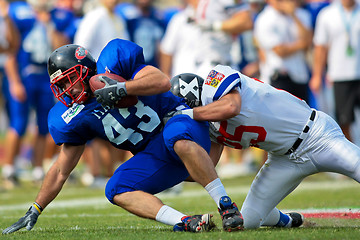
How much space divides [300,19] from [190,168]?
5.70 metres

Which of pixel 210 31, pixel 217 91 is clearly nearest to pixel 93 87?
pixel 217 91

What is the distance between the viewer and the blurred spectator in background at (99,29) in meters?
8.59

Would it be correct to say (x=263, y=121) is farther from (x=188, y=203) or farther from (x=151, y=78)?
(x=188, y=203)

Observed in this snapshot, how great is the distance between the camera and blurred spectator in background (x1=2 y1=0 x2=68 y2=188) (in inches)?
359

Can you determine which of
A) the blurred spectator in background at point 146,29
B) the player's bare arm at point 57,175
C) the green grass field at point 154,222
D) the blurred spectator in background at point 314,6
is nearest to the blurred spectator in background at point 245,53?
the blurred spectator in background at point 314,6

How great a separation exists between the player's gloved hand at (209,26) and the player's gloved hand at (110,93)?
149 inches

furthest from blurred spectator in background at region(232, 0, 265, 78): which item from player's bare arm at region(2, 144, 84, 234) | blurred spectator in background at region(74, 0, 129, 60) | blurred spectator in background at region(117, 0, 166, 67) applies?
player's bare arm at region(2, 144, 84, 234)

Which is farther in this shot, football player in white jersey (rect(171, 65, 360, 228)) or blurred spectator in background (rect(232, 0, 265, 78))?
blurred spectator in background (rect(232, 0, 265, 78))

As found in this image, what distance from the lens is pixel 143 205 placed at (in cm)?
399

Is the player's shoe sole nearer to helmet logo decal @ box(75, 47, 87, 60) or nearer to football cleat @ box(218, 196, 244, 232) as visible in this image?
football cleat @ box(218, 196, 244, 232)

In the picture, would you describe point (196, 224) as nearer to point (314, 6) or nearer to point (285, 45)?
point (285, 45)

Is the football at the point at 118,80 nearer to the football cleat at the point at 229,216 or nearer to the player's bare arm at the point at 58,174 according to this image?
the player's bare arm at the point at 58,174

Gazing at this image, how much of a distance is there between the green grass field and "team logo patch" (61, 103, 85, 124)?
730 mm

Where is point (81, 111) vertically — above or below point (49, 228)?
above
